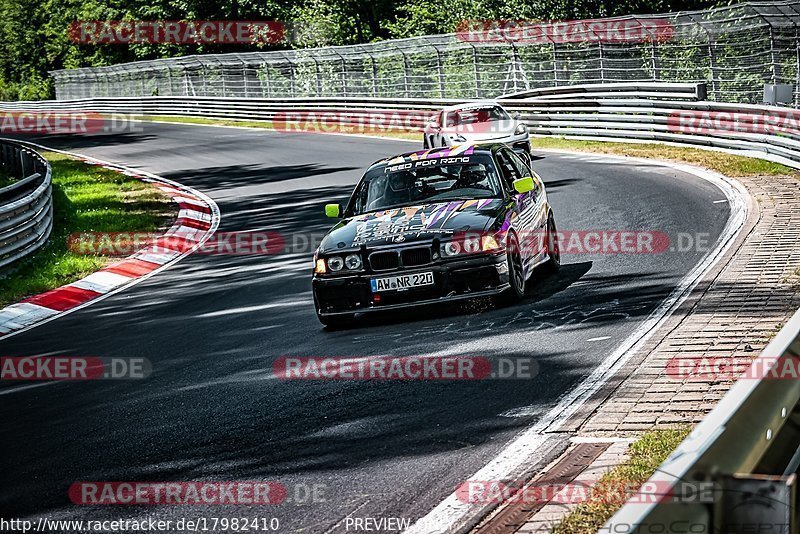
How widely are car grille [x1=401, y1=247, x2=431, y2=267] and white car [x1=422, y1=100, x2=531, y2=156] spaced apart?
44.5ft

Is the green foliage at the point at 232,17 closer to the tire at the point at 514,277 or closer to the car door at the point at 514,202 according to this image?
the car door at the point at 514,202

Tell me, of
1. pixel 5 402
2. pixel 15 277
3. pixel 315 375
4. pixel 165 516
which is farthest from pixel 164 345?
pixel 15 277

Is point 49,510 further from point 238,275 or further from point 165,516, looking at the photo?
point 238,275

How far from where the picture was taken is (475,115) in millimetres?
24297

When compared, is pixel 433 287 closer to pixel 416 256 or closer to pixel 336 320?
pixel 416 256

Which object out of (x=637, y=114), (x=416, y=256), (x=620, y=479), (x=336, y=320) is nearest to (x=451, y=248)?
(x=416, y=256)

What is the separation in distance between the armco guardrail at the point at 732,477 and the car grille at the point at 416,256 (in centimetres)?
568

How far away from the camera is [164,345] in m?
10.2

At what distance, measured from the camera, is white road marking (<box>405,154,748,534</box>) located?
4.92m

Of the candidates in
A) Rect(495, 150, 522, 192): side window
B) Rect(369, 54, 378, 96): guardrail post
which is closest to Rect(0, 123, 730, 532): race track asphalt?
Rect(495, 150, 522, 192): side window

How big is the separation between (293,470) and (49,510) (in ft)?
3.98

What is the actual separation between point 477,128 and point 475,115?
576 mm

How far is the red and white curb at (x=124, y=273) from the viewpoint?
1350 cm

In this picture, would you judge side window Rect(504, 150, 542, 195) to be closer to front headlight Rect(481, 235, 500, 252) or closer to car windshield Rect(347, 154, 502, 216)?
car windshield Rect(347, 154, 502, 216)
